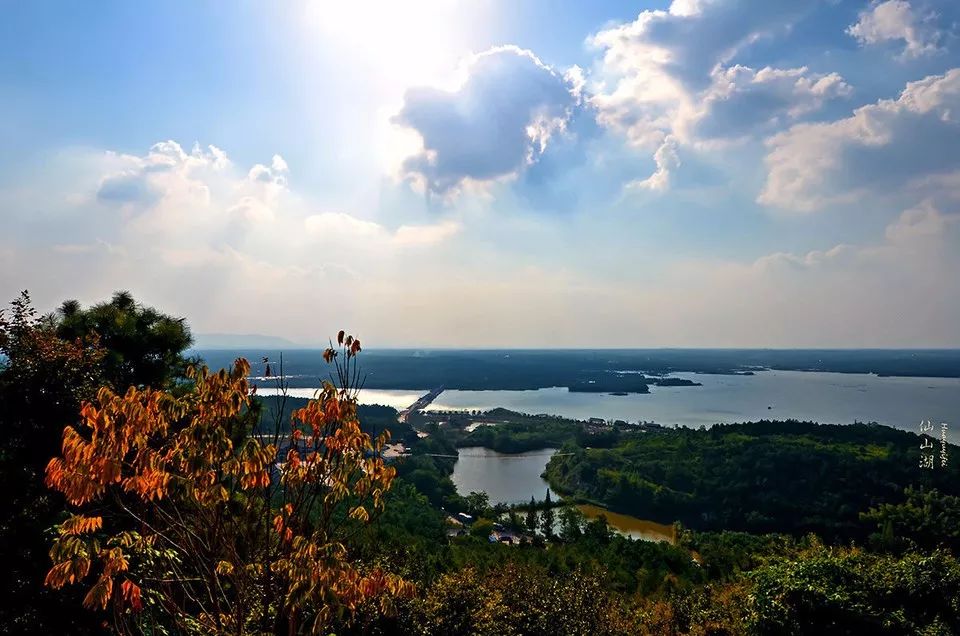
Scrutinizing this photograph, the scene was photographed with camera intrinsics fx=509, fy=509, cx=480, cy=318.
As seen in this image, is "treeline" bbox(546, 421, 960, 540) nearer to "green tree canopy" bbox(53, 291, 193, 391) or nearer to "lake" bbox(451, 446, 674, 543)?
"lake" bbox(451, 446, 674, 543)

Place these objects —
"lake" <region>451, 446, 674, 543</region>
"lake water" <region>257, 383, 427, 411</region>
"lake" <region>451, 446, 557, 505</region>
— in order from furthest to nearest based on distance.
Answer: "lake water" <region>257, 383, 427, 411</region>, "lake" <region>451, 446, 557, 505</region>, "lake" <region>451, 446, 674, 543</region>

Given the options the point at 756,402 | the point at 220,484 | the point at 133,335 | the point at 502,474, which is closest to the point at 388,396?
the point at 502,474

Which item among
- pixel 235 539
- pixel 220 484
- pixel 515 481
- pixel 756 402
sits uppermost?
pixel 220 484

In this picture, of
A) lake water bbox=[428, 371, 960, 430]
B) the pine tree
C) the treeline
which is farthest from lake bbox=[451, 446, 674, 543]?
lake water bbox=[428, 371, 960, 430]

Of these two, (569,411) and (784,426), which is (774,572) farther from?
(569,411)

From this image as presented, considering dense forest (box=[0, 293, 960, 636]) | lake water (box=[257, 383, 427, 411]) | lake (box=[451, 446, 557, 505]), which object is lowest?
lake (box=[451, 446, 557, 505])

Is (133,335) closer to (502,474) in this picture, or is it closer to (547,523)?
(547,523)

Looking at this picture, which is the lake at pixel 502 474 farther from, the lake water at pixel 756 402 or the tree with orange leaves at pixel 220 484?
the tree with orange leaves at pixel 220 484

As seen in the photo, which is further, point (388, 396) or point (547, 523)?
point (388, 396)

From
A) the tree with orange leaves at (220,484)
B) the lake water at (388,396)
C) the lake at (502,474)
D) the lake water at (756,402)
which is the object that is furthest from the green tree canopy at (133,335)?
the lake water at (388,396)
